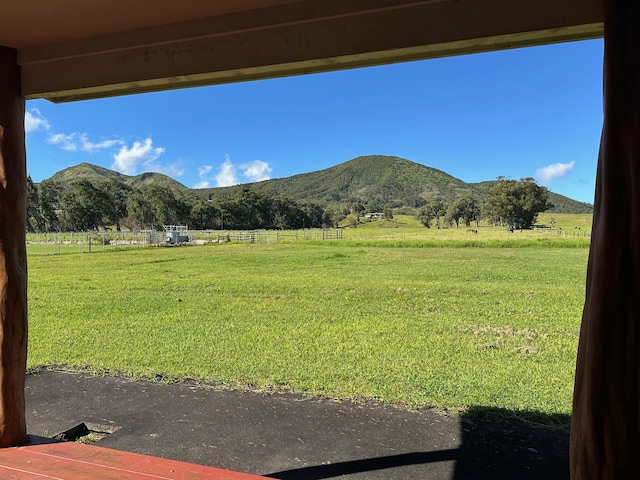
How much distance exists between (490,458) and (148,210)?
57.4 meters

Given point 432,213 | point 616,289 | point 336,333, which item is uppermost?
point 432,213

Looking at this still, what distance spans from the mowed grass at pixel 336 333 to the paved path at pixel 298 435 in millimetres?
378

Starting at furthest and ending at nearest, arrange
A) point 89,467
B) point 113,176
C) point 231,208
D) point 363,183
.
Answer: point 113,176, point 363,183, point 231,208, point 89,467

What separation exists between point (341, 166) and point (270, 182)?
61.6ft

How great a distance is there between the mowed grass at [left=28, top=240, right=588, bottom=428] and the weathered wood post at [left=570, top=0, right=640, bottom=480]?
258 cm

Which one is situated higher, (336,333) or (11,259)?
(11,259)

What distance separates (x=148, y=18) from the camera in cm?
158

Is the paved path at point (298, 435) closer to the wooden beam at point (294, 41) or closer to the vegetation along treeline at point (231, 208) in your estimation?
the wooden beam at point (294, 41)

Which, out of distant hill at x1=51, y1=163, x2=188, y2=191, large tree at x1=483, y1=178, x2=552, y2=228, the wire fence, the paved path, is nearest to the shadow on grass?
the paved path

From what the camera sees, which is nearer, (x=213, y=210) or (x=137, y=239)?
(x=137, y=239)

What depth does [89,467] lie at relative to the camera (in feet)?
5.41

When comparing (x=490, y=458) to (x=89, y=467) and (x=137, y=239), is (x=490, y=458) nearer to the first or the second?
(x=89, y=467)

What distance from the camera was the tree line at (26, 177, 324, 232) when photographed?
4819 centimetres

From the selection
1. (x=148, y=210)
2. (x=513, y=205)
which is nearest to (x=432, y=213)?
(x=513, y=205)
